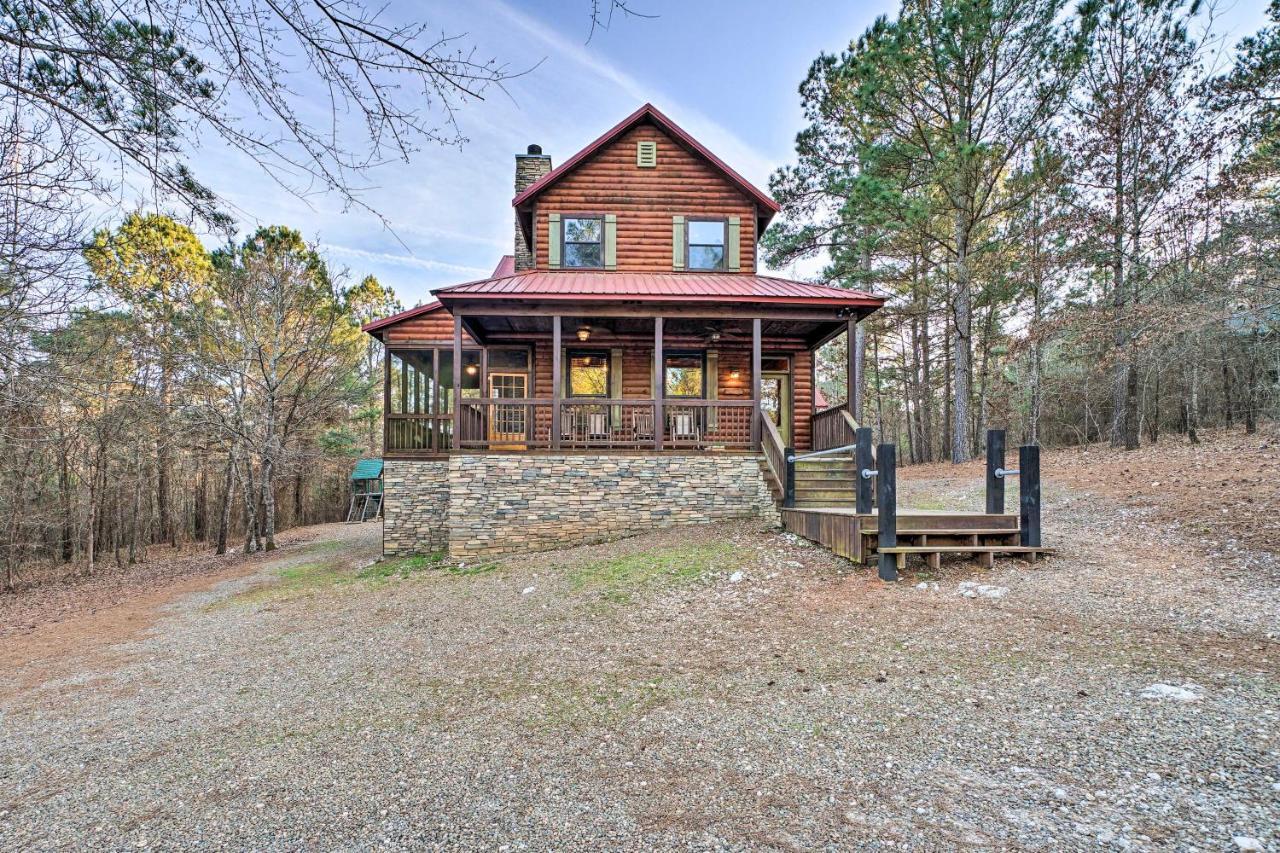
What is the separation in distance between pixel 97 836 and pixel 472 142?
3.61 m

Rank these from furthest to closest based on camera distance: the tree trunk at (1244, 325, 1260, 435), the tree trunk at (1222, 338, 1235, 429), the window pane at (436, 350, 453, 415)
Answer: the tree trunk at (1222, 338, 1235, 429)
the tree trunk at (1244, 325, 1260, 435)
the window pane at (436, 350, 453, 415)

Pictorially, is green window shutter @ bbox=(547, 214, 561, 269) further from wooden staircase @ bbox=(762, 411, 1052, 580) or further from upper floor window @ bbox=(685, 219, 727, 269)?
wooden staircase @ bbox=(762, 411, 1052, 580)

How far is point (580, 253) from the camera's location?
1191 centimetres

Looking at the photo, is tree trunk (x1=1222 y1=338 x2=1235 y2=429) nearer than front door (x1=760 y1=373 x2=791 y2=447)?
No

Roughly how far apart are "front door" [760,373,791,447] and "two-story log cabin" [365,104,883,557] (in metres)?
0.04

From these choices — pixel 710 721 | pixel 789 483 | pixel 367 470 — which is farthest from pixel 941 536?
pixel 367 470

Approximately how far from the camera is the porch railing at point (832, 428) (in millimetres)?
9697

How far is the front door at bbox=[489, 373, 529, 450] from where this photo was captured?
9.67 metres

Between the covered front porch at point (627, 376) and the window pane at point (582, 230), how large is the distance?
211cm

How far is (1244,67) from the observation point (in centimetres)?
760

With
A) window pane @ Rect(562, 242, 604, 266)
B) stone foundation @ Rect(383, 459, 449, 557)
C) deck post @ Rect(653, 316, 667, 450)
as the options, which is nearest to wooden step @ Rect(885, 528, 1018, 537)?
deck post @ Rect(653, 316, 667, 450)

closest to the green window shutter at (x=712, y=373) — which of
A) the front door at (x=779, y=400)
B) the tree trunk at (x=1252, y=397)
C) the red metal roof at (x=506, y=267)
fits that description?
the front door at (x=779, y=400)

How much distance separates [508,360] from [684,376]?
406cm

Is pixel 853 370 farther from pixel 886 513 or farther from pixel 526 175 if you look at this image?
pixel 526 175
